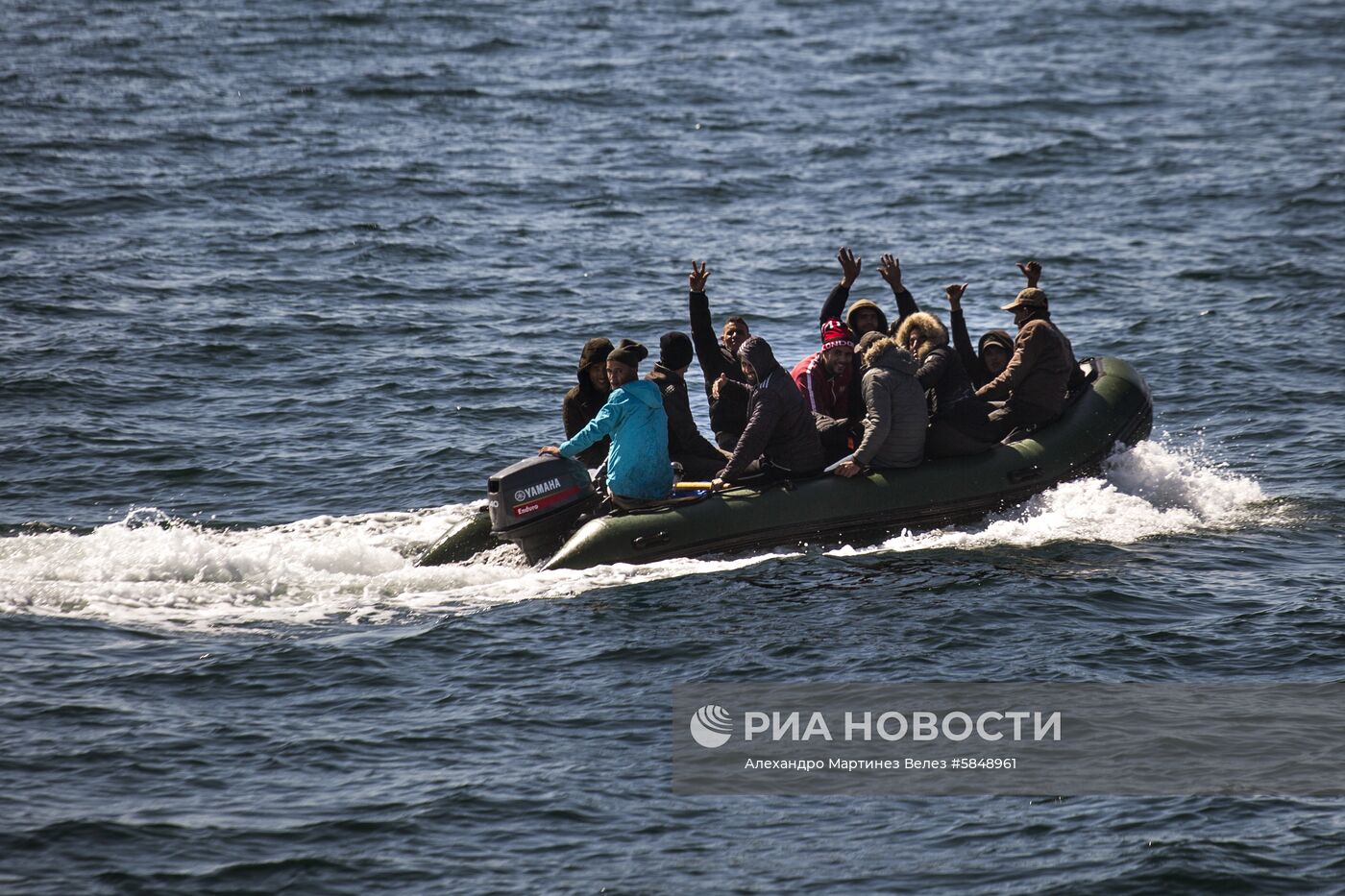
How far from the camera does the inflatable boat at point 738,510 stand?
38.9 feet

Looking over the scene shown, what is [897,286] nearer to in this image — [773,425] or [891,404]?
[891,404]

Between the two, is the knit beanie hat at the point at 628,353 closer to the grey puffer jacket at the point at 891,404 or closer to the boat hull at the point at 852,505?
the boat hull at the point at 852,505

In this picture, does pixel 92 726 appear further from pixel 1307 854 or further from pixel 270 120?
pixel 270 120

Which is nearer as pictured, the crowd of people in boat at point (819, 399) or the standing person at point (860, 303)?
the crowd of people in boat at point (819, 399)

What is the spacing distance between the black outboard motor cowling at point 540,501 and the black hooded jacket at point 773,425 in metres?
1.11

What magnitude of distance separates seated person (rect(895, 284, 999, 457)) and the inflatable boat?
14 centimetres

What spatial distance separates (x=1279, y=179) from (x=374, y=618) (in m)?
19.5

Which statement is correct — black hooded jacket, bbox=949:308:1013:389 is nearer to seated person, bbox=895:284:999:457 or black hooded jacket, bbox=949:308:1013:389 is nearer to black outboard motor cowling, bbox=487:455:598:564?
seated person, bbox=895:284:999:457

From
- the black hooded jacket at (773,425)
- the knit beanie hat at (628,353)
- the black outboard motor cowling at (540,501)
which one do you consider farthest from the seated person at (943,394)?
the black outboard motor cowling at (540,501)

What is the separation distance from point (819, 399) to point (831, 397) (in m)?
0.10

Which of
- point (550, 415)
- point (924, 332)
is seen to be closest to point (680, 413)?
point (924, 332)

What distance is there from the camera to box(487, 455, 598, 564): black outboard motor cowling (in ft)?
38.7

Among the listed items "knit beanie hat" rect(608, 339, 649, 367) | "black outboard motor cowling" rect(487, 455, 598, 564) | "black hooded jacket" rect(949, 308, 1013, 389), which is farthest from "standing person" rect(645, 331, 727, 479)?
"black hooded jacket" rect(949, 308, 1013, 389)

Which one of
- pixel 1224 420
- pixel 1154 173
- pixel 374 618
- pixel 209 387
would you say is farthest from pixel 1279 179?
pixel 374 618
